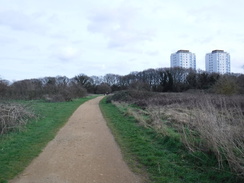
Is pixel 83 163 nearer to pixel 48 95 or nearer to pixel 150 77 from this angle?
pixel 48 95

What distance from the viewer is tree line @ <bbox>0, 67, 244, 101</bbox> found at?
130ft

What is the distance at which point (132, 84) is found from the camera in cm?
5691

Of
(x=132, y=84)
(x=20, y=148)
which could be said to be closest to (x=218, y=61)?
(x=132, y=84)

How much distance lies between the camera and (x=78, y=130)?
40.9ft

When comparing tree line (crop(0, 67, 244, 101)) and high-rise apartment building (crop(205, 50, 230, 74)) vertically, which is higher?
high-rise apartment building (crop(205, 50, 230, 74))

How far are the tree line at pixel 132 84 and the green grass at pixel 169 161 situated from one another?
89.7 feet

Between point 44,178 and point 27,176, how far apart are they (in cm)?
47

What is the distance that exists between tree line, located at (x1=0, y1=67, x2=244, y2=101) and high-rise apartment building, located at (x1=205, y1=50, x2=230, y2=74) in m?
19.9

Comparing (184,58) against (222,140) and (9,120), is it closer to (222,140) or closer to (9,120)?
(9,120)

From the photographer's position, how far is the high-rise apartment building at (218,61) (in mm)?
103625

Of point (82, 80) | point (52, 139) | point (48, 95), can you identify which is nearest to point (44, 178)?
point (52, 139)

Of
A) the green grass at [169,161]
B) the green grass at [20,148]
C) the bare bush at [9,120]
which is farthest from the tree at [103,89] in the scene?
the green grass at [169,161]

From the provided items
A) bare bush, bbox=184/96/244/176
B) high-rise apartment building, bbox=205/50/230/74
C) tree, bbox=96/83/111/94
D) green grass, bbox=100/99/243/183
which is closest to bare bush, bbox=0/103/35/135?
green grass, bbox=100/99/243/183

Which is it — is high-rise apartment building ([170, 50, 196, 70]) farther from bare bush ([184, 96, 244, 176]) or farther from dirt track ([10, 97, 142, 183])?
bare bush ([184, 96, 244, 176])
